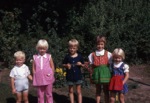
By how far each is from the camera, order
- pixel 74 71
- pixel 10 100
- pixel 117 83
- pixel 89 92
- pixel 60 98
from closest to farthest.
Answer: pixel 117 83
pixel 74 71
pixel 10 100
pixel 60 98
pixel 89 92

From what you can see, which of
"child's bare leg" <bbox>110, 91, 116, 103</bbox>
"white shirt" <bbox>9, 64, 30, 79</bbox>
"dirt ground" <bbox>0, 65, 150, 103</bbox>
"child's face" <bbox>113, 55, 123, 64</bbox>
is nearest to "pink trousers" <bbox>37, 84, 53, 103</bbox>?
"white shirt" <bbox>9, 64, 30, 79</bbox>

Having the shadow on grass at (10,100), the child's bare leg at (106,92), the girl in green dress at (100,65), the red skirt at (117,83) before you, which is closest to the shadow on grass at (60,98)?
the shadow on grass at (10,100)

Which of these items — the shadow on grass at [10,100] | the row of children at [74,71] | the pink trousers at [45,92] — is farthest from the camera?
the shadow on grass at [10,100]

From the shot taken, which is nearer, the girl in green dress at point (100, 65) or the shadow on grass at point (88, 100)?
the girl in green dress at point (100, 65)

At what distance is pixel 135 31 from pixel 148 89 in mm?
2515

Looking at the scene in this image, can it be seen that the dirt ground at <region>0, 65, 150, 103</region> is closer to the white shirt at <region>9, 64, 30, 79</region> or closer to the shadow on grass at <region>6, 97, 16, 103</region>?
the shadow on grass at <region>6, 97, 16, 103</region>

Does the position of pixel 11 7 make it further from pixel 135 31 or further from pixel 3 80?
pixel 135 31

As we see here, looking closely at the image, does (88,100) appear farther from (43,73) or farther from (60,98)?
(43,73)

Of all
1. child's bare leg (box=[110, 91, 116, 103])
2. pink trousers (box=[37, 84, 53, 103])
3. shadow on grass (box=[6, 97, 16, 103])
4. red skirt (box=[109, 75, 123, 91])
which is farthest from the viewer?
shadow on grass (box=[6, 97, 16, 103])

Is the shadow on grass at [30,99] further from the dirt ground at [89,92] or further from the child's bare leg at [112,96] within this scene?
the child's bare leg at [112,96]

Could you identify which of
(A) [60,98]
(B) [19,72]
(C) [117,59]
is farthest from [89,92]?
(B) [19,72]

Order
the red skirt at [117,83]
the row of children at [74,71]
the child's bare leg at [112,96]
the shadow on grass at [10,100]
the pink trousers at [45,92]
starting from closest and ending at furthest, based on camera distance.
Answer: the red skirt at [117,83] < the row of children at [74,71] < the child's bare leg at [112,96] < the pink trousers at [45,92] < the shadow on grass at [10,100]

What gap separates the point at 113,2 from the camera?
1105 cm

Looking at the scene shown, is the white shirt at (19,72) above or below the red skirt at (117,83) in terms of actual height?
above
